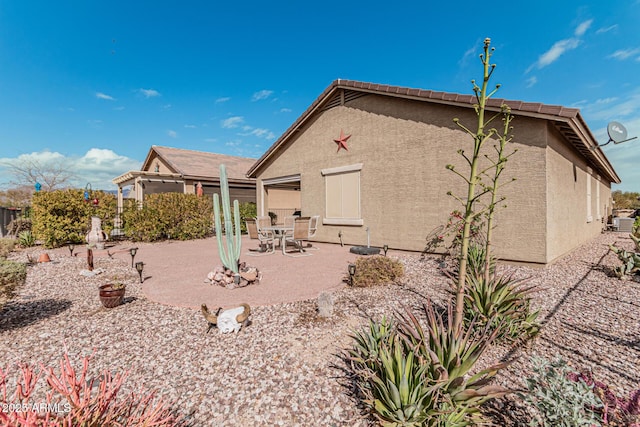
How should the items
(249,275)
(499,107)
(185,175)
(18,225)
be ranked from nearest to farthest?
(249,275) → (499,107) → (18,225) → (185,175)

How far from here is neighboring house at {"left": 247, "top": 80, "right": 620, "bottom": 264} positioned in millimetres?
6527

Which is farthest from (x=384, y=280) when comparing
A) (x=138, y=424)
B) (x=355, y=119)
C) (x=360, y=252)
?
(x=355, y=119)

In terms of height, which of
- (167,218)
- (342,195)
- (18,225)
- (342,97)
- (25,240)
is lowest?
(25,240)

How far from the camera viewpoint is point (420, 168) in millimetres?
8328

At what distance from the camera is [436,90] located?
7.69 m

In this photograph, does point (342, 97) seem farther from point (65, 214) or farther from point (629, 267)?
point (65, 214)

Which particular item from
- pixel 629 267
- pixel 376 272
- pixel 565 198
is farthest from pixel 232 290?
pixel 565 198

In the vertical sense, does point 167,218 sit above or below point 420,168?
below

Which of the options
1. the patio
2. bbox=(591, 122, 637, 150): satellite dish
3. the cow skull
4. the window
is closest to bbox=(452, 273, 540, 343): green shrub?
the patio

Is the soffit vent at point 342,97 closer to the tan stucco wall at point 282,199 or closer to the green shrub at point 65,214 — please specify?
the tan stucco wall at point 282,199

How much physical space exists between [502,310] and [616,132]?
742 centimetres

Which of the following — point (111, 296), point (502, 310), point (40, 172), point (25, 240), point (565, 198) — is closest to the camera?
point (502, 310)

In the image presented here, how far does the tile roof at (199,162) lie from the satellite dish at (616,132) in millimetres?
15201

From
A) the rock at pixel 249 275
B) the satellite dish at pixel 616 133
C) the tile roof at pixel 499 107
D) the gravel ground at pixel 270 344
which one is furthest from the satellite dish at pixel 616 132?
the rock at pixel 249 275
